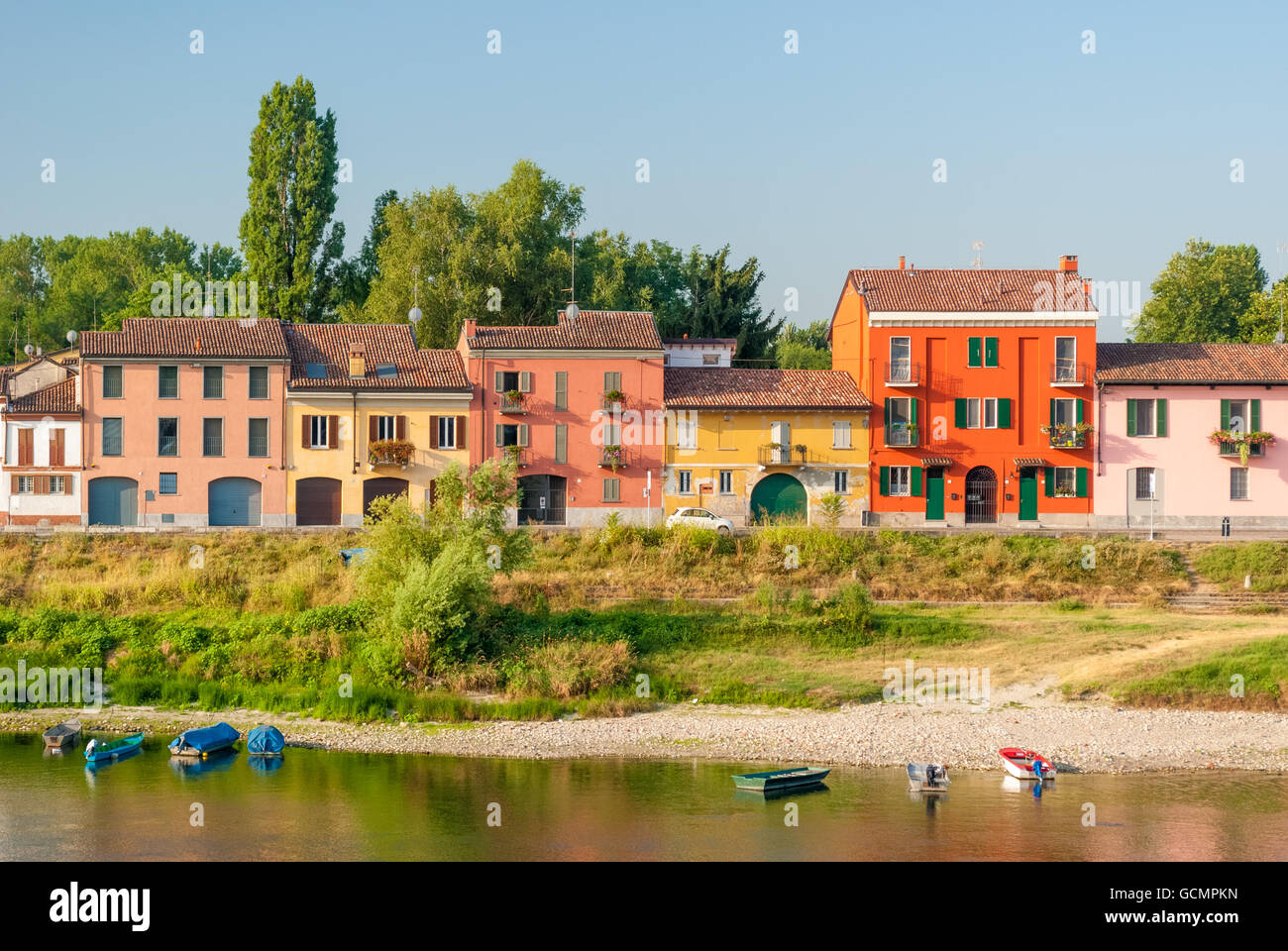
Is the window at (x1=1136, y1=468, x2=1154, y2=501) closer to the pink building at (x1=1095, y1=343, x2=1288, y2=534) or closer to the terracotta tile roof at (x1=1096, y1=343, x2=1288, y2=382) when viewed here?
the pink building at (x1=1095, y1=343, x2=1288, y2=534)

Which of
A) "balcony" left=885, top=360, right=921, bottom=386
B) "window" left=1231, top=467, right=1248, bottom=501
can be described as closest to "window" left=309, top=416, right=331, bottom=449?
"balcony" left=885, top=360, right=921, bottom=386

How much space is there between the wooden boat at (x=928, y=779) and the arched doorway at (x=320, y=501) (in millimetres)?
32703

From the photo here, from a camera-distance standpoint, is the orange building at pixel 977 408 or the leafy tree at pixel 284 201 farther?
the leafy tree at pixel 284 201

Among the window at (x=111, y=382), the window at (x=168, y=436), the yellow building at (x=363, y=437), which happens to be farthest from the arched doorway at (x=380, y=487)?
the window at (x=111, y=382)

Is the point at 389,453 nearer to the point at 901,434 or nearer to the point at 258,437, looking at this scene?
the point at 258,437

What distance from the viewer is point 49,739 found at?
105 ft

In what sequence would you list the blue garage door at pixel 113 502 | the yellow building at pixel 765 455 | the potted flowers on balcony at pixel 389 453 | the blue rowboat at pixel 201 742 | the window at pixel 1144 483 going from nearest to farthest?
the blue rowboat at pixel 201 742 → the potted flowers on balcony at pixel 389 453 → the blue garage door at pixel 113 502 → the yellow building at pixel 765 455 → the window at pixel 1144 483

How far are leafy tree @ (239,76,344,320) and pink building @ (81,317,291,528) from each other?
13.6 meters

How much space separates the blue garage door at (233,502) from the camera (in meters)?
54.9

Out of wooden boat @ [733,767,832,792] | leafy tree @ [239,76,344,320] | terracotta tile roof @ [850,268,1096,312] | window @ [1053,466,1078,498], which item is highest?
leafy tree @ [239,76,344,320]

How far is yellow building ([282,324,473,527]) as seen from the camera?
54938 millimetres

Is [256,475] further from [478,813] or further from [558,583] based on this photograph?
[478,813]

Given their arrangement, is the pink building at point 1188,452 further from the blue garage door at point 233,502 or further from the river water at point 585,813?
the blue garage door at point 233,502

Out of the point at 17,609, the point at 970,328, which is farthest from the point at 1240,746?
the point at 17,609
